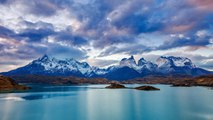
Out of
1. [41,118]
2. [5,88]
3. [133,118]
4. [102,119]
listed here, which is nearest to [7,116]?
[41,118]

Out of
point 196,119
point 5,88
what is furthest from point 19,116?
point 5,88

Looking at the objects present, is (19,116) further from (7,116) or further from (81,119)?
(81,119)

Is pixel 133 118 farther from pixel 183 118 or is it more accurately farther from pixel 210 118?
pixel 210 118

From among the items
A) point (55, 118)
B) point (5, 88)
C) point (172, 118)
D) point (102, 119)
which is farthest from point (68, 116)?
point (5, 88)

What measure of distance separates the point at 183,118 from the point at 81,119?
1056 inches

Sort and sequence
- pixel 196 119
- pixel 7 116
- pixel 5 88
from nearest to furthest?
pixel 196 119, pixel 7 116, pixel 5 88

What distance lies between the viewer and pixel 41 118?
63188 mm

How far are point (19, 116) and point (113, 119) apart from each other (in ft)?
85.3

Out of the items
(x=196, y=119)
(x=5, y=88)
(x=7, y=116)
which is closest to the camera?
(x=196, y=119)

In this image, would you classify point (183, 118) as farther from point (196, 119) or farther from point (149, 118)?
point (149, 118)

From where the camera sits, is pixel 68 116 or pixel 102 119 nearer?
pixel 102 119

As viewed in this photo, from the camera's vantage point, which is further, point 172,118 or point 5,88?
point 5,88

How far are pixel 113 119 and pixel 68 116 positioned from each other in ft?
45.4

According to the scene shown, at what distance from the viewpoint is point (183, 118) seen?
204 feet
